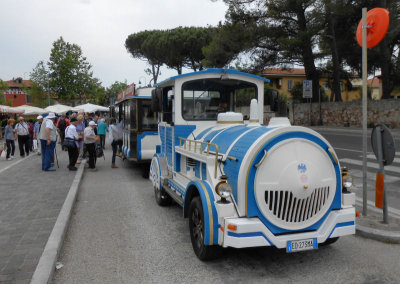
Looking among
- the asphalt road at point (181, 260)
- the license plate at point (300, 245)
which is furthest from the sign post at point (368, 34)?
the license plate at point (300, 245)

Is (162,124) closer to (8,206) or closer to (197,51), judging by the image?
(8,206)

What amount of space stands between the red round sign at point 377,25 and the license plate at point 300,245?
3.26 meters

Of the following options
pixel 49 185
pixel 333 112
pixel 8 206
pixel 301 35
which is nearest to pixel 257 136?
pixel 8 206

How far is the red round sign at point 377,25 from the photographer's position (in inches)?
198

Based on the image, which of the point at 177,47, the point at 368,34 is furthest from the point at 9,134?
the point at 177,47

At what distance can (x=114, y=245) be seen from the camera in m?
4.61

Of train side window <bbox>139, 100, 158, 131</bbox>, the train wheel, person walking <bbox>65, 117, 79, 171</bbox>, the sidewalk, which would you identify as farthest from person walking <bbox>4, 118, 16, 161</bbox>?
the train wheel

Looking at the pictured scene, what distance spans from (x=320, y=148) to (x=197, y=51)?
108 ft

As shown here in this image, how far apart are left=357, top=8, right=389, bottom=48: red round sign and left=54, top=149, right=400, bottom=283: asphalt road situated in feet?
9.54

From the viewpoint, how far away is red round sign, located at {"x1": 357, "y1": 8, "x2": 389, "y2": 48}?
5023 mm

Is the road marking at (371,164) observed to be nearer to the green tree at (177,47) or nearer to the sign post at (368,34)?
the sign post at (368,34)

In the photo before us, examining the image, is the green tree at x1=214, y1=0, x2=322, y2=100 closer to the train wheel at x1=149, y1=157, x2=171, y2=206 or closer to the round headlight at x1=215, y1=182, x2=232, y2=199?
the train wheel at x1=149, y1=157, x2=171, y2=206

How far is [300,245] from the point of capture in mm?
3535

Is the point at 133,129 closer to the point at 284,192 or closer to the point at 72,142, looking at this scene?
the point at 72,142
